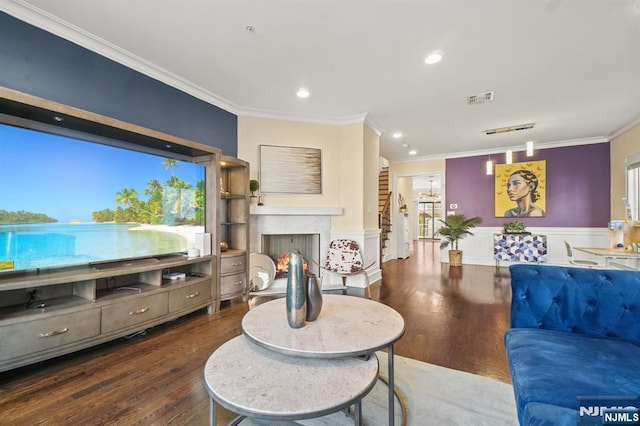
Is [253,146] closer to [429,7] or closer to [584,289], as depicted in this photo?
[429,7]

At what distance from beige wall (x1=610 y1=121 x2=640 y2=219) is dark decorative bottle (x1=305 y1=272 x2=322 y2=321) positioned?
6.31 meters

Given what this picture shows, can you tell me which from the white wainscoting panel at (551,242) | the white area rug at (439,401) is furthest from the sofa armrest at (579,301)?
the white wainscoting panel at (551,242)

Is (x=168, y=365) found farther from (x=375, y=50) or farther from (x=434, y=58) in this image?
(x=434, y=58)

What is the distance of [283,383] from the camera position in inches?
44.1

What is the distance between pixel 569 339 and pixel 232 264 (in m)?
3.17

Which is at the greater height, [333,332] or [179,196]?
[179,196]

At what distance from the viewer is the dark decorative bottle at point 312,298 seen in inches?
63.4

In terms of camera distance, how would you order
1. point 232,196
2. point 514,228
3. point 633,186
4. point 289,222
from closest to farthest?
1. point 232,196
2. point 289,222
3. point 633,186
4. point 514,228

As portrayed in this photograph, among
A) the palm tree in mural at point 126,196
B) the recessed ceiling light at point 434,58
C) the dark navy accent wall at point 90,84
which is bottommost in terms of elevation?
the palm tree in mural at point 126,196

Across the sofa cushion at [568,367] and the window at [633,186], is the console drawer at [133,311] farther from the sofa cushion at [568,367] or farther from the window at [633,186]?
the window at [633,186]

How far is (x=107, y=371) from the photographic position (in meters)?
2.01

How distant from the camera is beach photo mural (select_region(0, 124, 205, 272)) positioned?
1.98 m

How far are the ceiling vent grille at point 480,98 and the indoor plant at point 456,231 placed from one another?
308 cm

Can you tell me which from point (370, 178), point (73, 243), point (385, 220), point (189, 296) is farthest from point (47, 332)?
point (385, 220)
